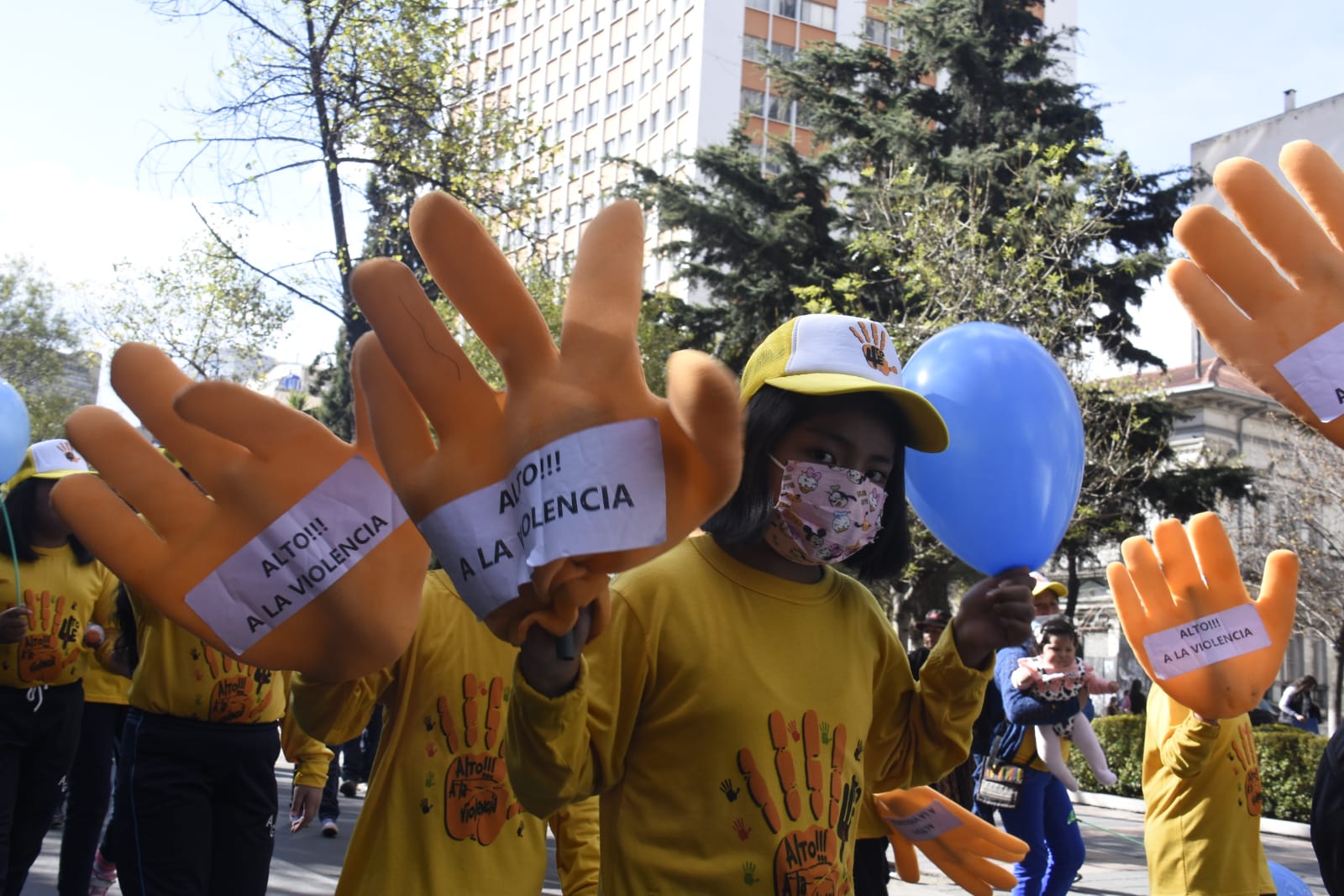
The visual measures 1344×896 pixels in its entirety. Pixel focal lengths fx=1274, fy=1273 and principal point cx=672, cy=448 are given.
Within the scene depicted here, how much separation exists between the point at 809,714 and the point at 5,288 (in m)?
42.1

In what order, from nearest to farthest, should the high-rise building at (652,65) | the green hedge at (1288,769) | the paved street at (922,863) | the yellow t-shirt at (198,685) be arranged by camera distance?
the yellow t-shirt at (198,685), the paved street at (922,863), the green hedge at (1288,769), the high-rise building at (652,65)

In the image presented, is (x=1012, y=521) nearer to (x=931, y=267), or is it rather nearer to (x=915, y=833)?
(x=915, y=833)

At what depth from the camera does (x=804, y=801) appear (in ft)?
7.78

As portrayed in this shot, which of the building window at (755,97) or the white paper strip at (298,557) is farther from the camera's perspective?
the building window at (755,97)

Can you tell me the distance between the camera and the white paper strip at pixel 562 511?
1.82 meters

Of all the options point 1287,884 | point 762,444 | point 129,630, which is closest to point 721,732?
point 762,444

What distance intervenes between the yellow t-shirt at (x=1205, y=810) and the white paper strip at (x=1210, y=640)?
44 cm

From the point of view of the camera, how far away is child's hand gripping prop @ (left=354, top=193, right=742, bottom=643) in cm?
182

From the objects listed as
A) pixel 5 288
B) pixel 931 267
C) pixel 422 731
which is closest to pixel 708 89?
pixel 5 288

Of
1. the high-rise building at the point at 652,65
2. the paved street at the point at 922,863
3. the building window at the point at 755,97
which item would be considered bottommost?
the paved street at the point at 922,863

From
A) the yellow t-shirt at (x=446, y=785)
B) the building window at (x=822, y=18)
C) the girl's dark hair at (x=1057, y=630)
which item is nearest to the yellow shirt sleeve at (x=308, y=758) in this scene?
the yellow t-shirt at (x=446, y=785)

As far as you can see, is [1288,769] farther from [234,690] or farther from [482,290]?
[482,290]

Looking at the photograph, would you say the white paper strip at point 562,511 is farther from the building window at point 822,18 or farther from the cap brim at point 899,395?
the building window at point 822,18

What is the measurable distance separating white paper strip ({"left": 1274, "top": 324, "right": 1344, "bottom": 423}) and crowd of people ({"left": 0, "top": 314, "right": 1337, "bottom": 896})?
2.12 feet
